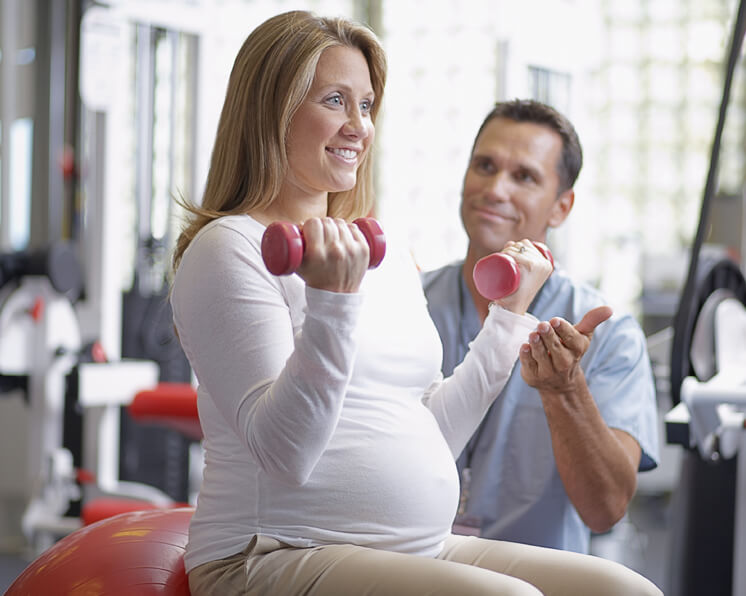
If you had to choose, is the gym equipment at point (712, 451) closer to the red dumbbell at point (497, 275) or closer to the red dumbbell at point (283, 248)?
the red dumbbell at point (497, 275)

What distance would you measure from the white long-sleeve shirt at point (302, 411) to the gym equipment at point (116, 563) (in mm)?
67

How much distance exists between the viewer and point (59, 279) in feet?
10.7

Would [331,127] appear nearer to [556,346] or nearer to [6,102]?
[556,346]

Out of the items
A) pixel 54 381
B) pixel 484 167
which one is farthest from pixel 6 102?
pixel 484 167

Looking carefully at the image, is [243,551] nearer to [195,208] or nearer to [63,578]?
[63,578]

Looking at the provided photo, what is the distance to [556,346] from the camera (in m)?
1.28

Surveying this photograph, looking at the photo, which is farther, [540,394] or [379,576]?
[540,394]

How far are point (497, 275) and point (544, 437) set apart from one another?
0.54m

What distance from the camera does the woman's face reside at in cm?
118

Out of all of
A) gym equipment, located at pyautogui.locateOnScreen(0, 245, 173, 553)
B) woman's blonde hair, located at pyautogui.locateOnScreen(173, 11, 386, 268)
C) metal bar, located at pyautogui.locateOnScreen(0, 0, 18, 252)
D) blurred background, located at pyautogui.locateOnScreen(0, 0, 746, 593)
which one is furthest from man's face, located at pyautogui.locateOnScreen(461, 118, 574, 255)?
metal bar, located at pyautogui.locateOnScreen(0, 0, 18, 252)

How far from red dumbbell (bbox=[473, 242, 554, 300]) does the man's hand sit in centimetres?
7

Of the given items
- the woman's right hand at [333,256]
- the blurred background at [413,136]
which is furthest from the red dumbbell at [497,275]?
the woman's right hand at [333,256]

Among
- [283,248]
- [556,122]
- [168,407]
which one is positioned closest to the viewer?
[283,248]

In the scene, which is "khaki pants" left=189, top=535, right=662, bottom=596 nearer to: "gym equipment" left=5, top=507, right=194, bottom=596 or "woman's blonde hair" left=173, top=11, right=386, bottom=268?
"gym equipment" left=5, top=507, right=194, bottom=596
